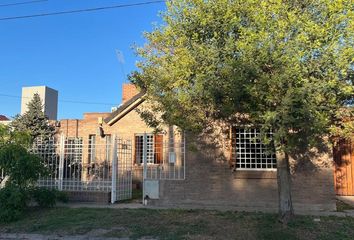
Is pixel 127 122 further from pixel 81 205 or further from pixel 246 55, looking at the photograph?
pixel 246 55

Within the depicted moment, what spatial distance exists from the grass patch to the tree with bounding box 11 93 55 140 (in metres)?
13.8

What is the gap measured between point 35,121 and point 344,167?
18.3 meters

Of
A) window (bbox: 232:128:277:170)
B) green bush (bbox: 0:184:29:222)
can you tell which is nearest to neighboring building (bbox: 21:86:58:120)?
green bush (bbox: 0:184:29:222)

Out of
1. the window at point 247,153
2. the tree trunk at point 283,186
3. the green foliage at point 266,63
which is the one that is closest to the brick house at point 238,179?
the window at point 247,153

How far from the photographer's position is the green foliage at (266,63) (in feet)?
27.2

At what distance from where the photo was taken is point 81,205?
13742mm

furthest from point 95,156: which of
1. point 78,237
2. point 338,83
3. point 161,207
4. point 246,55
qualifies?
point 338,83

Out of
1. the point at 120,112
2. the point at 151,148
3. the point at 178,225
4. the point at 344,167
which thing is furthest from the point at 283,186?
the point at 120,112

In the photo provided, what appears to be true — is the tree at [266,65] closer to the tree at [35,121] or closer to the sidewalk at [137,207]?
the sidewalk at [137,207]

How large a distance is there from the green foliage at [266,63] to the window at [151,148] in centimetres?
720

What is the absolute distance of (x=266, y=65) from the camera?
8680 millimetres

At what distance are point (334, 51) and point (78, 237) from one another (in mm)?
7042

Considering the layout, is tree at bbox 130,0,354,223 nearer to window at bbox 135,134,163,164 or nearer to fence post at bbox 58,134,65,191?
fence post at bbox 58,134,65,191

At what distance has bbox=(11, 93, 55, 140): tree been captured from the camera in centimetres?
2523
